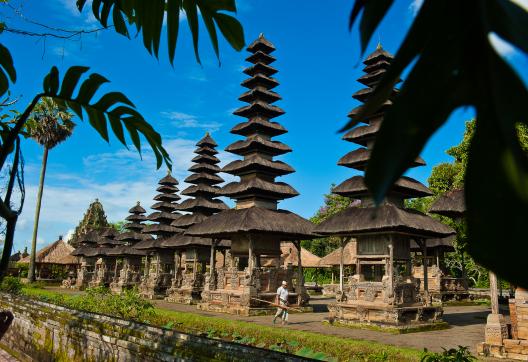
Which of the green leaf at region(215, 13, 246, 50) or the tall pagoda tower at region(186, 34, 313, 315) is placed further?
the tall pagoda tower at region(186, 34, 313, 315)

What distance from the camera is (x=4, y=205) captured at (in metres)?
1.65

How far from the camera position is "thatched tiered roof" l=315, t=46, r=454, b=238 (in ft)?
44.5

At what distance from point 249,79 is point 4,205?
20.1 m

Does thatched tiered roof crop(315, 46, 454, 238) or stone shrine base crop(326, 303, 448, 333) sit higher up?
thatched tiered roof crop(315, 46, 454, 238)

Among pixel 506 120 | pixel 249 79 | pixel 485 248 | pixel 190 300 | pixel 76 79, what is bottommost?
pixel 190 300

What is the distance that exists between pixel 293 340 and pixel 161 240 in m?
19.2

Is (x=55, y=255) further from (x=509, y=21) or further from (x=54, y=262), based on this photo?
(x=509, y=21)

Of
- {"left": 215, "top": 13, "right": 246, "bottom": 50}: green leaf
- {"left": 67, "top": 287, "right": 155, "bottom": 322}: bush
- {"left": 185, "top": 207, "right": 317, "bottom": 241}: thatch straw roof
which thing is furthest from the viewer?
{"left": 185, "top": 207, "right": 317, "bottom": 241}: thatch straw roof

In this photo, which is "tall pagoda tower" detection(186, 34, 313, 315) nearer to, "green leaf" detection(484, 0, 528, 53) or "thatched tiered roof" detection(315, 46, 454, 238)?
"thatched tiered roof" detection(315, 46, 454, 238)

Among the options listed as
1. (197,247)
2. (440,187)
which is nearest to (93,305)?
(197,247)

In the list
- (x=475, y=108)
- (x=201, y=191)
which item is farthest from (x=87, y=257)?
(x=475, y=108)

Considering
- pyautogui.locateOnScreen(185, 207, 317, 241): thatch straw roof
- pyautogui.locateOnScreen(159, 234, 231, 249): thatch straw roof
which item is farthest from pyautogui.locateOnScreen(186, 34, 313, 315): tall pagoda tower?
pyautogui.locateOnScreen(159, 234, 231, 249): thatch straw roof

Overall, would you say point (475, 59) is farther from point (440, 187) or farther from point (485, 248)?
point (440, 187)

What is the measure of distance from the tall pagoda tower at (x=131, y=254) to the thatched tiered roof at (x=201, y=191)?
6753 millimetres
